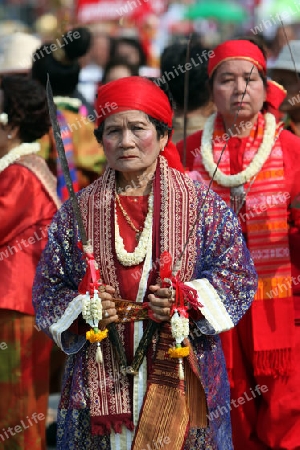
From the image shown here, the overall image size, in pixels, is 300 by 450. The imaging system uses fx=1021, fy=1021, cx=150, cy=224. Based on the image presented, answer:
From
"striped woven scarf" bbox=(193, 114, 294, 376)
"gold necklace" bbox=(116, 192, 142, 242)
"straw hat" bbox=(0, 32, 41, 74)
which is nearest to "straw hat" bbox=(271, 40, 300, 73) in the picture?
"striped woven scarf" bbox=(193, 114, 294, 376)

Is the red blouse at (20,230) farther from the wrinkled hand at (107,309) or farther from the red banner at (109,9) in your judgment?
the red banner at (109,9)

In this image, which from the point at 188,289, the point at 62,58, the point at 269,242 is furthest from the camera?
the point at 62,58

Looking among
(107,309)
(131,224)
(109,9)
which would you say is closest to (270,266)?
(131,224)

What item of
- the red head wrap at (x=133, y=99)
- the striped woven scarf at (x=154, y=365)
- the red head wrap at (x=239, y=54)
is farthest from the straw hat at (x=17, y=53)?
the striped woven scarf at (x=154, y=365)

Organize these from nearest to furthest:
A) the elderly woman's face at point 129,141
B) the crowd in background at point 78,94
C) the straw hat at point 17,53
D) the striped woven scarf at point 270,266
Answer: the elderly woman's face at point 129,141 < the striped woven scarf at point 270,266 < the crowd in background at point 78,94 < the straw hat at point 17,53

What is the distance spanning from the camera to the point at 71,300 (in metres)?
4.01

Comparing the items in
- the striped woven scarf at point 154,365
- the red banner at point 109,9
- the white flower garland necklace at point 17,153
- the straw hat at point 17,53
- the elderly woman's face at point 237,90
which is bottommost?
the striped woven scarf at point 154,365

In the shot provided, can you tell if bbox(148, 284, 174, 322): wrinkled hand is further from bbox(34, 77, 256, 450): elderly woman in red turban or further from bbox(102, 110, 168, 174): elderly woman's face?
bbox(102, 110, 168, 174): elderly woman's face

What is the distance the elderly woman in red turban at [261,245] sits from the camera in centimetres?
512

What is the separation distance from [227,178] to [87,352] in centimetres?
150

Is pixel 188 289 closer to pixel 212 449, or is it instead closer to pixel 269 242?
pixel 212 449

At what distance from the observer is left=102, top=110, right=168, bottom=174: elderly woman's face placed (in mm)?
4074

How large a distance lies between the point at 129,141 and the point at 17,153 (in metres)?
1.57

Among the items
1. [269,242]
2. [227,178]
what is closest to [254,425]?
[269,242]
